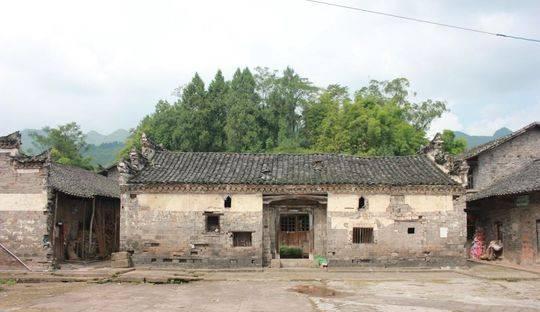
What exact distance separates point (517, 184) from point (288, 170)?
10390mm

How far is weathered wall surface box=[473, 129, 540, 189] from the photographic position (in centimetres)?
2766

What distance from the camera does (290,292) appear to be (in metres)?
14.8

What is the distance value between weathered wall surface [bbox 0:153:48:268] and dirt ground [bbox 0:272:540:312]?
2.77m

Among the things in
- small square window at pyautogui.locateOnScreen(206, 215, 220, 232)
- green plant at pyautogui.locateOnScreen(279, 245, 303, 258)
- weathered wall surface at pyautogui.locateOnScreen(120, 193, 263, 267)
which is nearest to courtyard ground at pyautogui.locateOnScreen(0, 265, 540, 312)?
weathered wall surface at pyautogui.locateOnScreen(120, 193, 263, 267)

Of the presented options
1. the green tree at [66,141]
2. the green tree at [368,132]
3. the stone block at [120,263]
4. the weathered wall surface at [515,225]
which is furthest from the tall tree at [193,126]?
the weathered wall surface at [515,225]

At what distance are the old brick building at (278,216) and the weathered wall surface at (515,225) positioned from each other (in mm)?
3326

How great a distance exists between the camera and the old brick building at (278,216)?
2123 cm

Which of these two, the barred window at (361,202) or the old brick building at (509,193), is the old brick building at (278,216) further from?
the old brick building at (509,193)

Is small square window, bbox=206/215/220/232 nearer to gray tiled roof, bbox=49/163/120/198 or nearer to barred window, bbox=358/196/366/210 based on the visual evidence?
gray tiled roof, bbox=49/163/120/198

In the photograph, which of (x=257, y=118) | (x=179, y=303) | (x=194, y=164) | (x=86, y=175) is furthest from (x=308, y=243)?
(x=257, y=118)

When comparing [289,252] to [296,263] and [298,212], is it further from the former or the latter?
[298,212]

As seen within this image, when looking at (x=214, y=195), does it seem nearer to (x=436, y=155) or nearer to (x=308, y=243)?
(x=308, y=243)

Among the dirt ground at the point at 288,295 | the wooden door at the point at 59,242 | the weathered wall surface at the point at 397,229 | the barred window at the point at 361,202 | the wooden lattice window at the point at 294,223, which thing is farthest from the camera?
the wooden lattice window at the point at 294,223

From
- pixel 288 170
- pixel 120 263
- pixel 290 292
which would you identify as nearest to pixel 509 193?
pixel 288 170
